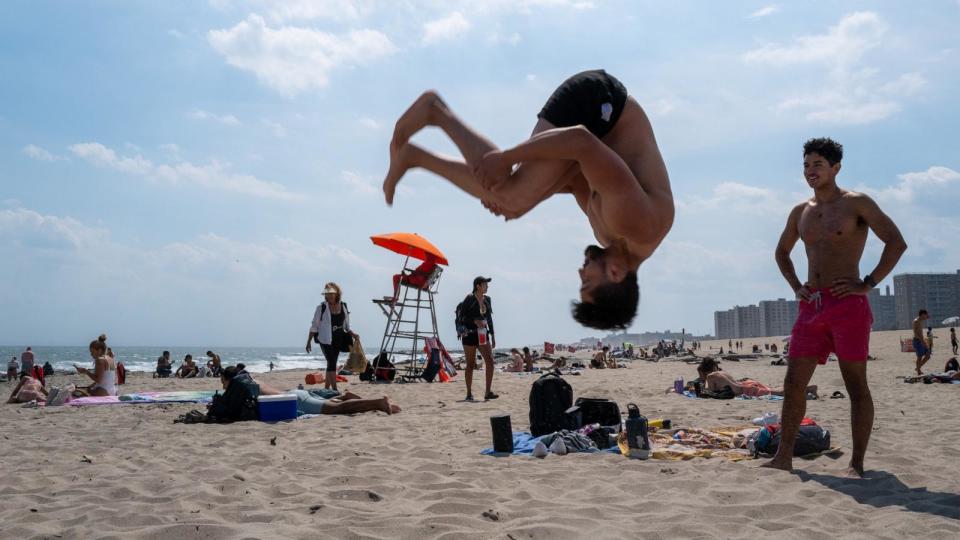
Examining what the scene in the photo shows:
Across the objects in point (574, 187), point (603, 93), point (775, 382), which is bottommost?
point (775, 382)

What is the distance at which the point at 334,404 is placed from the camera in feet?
26.4

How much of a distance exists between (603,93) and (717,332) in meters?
127

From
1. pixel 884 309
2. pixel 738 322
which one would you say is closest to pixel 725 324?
pixel 738 322

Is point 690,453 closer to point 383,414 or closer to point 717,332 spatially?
point 383,414

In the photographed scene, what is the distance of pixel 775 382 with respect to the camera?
14945 mm

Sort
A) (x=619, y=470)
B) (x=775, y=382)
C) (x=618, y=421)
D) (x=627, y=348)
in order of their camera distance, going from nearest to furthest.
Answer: (x=619, y=470) → (x=618, y=421) → (x=775, y=382) → (x=627, y=348)

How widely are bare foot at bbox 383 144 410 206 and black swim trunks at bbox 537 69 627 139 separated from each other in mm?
701

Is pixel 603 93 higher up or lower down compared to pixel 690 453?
higher up

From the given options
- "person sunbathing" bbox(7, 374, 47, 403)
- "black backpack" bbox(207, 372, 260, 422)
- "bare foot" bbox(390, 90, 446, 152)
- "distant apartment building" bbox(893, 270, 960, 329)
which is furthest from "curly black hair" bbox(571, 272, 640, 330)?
"distant apartment building" bbox(893, 270, 960, 329)

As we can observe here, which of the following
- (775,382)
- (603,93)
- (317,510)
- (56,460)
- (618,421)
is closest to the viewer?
(603,93)

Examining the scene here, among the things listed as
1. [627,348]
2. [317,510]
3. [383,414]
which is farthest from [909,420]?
[627,348]

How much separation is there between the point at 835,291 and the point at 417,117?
10.5 ft

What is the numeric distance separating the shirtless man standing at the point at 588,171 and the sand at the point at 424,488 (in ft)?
3.99

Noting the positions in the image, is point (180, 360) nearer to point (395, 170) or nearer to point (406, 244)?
point (406, 244)
